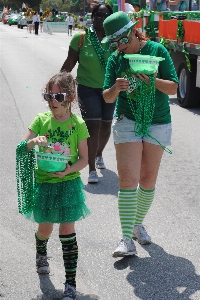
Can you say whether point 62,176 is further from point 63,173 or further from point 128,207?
point 128,207

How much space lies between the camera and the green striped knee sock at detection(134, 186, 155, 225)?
5.02 m

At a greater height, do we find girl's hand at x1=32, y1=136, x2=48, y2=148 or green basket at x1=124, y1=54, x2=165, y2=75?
green basket at x1=124, y1=54, x2=165, y2=75

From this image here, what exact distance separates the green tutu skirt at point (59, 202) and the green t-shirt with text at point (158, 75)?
0.88 metres

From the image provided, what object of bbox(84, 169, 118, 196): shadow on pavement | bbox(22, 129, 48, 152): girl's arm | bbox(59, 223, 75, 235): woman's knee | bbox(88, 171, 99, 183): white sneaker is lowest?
bbox(84, 169, 118, 196): shadow on pavement

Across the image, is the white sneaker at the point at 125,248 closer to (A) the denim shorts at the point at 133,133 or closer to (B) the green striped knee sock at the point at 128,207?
(B) the green striped knee sock at the point at 128,207

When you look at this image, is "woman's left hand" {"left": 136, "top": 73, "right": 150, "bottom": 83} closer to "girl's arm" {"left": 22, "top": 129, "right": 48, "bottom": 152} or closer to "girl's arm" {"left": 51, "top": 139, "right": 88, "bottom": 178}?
"girl's arm" {"left": 51, "top": 139, "right": 88, "bottom": 178}

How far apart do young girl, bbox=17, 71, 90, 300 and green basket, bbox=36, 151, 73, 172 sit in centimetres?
5

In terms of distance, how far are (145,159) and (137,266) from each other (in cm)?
78

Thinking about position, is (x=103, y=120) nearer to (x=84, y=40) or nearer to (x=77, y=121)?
(x=84, y=40)

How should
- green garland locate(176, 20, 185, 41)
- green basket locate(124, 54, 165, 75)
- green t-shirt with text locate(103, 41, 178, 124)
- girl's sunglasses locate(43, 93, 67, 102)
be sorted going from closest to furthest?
girl's sunglasses locate(43, 93, 67, 102) < green basket locate(124, 54, 165, 75) < green t-shirt with text locate(103, 41, 178, 124) < green garland locate(176, 20, 185, 41)

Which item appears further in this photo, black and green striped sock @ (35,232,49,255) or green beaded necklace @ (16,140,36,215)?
black and green striped sock @ (35,232,49,255)

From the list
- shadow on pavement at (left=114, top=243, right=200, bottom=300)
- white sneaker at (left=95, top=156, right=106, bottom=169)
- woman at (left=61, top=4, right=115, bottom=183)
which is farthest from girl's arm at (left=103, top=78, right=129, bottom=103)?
white sneaker at (left=95, top=156, right=106, bottom=169)

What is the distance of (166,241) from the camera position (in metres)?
5.15

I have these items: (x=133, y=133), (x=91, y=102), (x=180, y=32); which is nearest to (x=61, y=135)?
(x=133, y=133)
